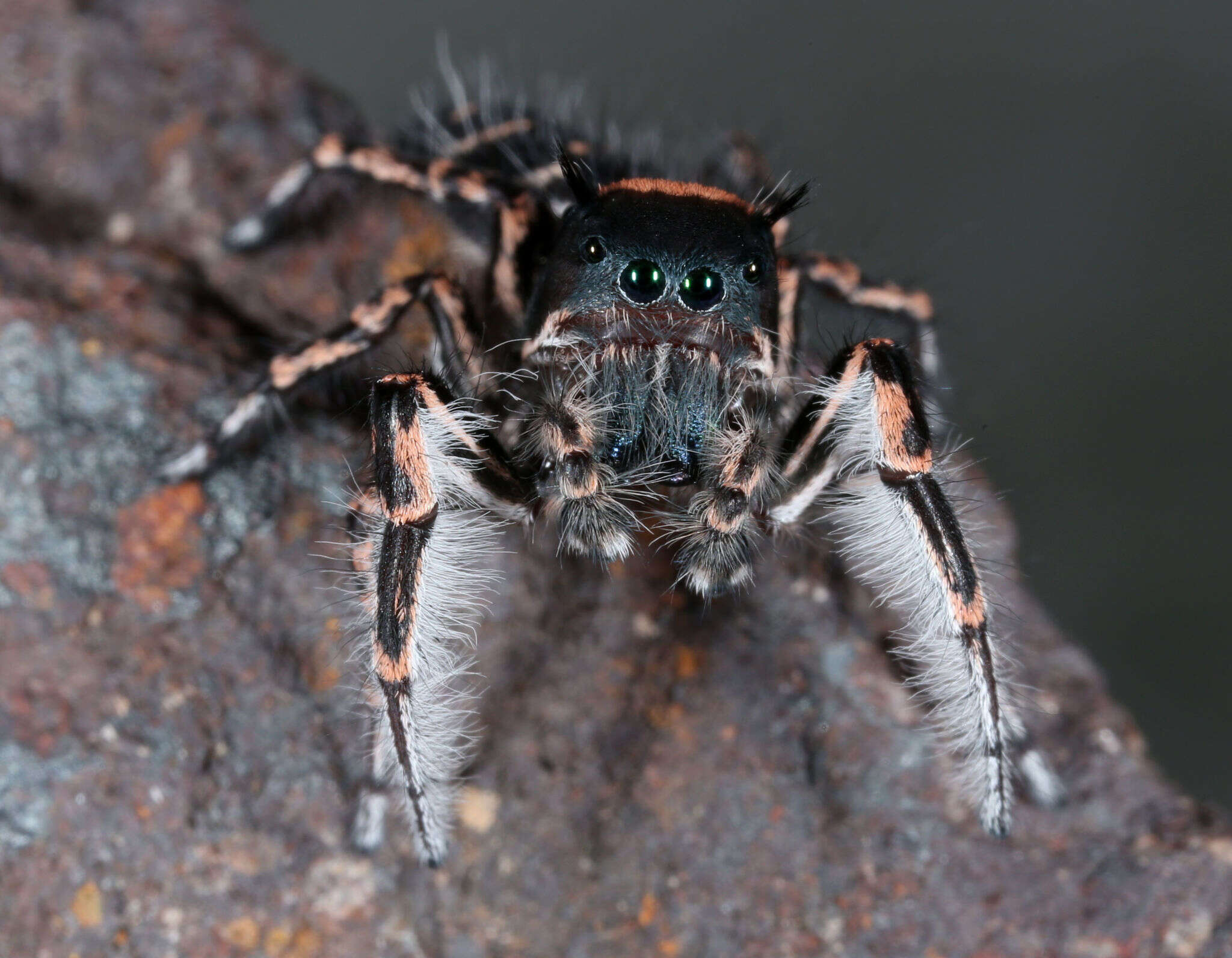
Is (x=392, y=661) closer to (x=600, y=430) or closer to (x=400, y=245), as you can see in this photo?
(x=600, y=430)

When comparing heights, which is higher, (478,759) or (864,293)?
(864,293)

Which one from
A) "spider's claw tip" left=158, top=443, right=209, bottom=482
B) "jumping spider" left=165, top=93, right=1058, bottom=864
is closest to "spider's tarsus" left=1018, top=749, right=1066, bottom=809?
"jumping spider" left=165, top=93, right=1058, bottom=864

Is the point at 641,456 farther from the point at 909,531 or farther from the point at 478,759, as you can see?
the point at 478,759

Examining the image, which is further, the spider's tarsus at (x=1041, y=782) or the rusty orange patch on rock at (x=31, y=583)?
the spider's tarsus at (x=1041, y=782)

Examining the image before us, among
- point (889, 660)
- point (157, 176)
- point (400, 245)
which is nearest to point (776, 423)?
point (889, 660)

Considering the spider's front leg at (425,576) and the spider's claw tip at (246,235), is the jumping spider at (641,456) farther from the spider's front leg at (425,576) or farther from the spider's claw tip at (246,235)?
the spider's claw tip at (246,235)

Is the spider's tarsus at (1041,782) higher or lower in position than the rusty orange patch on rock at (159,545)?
lower

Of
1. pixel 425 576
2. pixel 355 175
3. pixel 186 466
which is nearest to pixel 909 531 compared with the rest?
pixel 425 576

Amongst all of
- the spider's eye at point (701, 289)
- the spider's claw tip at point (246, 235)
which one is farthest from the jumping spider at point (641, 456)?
the spider's claw tip at point (246, 235)

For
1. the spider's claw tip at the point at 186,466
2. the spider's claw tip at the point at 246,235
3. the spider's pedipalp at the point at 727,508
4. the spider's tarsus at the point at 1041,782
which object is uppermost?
the spider's claw tip at the point at 246,235
